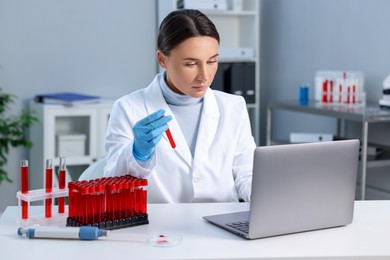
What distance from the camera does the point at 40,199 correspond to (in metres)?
1.60

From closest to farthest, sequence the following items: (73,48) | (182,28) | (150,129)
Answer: (150,129) < (182,28) < (73,48)

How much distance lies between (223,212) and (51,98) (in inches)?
95.4

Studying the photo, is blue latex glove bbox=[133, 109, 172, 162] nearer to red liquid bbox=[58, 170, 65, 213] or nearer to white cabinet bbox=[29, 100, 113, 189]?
red liquid bbox=[58, 170, 65, 213]

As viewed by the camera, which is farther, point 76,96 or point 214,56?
point 76,96

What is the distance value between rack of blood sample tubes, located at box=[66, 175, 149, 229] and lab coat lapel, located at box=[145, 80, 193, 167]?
411 mm

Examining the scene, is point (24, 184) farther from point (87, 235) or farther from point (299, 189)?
point (299, 189)

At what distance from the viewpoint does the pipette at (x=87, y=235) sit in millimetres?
1450

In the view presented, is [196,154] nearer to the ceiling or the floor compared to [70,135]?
nearer to the ceiling

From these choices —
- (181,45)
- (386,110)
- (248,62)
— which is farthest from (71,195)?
(248,62)

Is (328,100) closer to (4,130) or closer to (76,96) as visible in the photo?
(76,96)

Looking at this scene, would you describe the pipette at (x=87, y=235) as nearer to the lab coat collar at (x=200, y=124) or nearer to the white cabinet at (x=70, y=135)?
the lab coat collar at (x=200, y=124)

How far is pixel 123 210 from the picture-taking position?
158cm

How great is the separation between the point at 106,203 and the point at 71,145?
2436 mm

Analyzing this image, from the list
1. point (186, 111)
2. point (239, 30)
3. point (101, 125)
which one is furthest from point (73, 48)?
point (186, 111)
